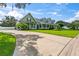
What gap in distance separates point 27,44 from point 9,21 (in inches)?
13.0

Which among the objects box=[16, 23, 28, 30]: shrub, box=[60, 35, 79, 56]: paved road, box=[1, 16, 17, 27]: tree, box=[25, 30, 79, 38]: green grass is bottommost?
box=[60, 35, 79, 56]: paved road

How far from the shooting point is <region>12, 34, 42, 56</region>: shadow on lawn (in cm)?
256

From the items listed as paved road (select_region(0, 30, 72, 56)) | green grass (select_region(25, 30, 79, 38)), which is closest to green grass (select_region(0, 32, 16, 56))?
paved road (select_region(0, 30, 72, 56))

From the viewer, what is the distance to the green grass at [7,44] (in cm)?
255

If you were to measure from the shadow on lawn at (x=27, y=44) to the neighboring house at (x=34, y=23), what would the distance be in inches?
4.6

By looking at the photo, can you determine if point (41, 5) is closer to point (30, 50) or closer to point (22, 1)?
point (22, 1)

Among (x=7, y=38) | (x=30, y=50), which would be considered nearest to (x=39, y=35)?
(x=30, y=50)

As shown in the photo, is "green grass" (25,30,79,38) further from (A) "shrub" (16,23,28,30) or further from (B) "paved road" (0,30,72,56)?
A: (A) "shrub" (16,23,28,30)

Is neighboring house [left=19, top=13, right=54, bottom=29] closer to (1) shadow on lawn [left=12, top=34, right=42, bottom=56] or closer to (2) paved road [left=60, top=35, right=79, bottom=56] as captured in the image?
(1) shadow on lawn [left=12, top=34, right=42, bottom=56]

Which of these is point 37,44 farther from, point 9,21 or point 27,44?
point 9,21

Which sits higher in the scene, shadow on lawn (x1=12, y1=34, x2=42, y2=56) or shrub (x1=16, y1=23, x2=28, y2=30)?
shrub (x1=16, y1=23, x2=28, y2=30)

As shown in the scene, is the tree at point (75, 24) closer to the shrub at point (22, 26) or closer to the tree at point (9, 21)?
the shrub at point (22, 26)

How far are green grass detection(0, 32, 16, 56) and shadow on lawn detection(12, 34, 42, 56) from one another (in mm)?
63

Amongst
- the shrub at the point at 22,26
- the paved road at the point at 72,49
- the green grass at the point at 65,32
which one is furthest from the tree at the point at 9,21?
the paved road at the point at 72,49
